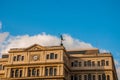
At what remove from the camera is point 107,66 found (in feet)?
270

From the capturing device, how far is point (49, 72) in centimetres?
7688

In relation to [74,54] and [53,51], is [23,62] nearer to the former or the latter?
[53,51]

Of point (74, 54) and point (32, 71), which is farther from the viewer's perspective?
point (74, 54)

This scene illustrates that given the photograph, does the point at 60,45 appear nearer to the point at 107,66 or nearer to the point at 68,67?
the point at 68,67

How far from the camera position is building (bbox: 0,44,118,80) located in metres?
77.0

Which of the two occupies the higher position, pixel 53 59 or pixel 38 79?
pixel 53 59

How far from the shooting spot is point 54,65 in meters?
77.0

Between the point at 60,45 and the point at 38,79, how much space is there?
12121 mm

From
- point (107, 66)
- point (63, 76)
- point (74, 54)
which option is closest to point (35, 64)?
point (63, 76)

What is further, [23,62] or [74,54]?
[74,54]

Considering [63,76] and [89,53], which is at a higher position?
[89,53]

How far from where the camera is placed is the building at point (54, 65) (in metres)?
77.0

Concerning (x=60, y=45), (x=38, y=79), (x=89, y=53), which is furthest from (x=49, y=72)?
(x=89, y=53)

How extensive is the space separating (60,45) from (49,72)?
9.38 m
